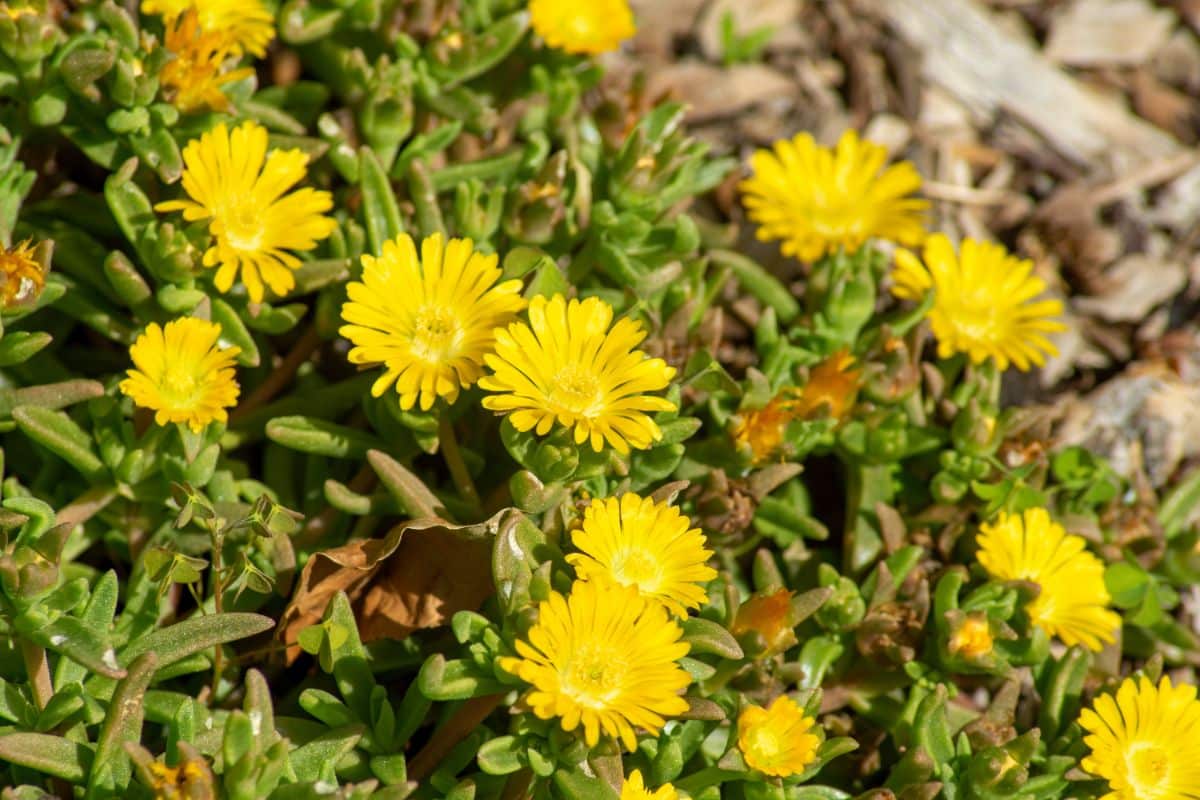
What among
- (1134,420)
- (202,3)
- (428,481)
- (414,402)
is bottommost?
(1134,420)

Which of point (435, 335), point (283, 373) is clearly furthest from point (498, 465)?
point (283, 373)

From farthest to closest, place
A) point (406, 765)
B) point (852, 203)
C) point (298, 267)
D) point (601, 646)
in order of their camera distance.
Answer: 1. point (852, 203)
2. point (298, 267)
3. point (406, 765)
4. point (601, 646)

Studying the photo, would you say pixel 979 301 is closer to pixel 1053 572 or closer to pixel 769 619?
pixel 1053 572

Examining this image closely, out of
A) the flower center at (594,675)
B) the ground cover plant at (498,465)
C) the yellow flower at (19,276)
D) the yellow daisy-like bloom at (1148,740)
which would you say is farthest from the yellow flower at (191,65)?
the yellow daisy-like bloom at (1148,740)

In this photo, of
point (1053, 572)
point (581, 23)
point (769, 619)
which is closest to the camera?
point (769, 619)

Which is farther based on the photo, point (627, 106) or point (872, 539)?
point (627, 106)

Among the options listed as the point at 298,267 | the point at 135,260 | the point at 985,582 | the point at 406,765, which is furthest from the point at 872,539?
the point at 135,260

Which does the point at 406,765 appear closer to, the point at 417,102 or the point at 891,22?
the point at 417,102
